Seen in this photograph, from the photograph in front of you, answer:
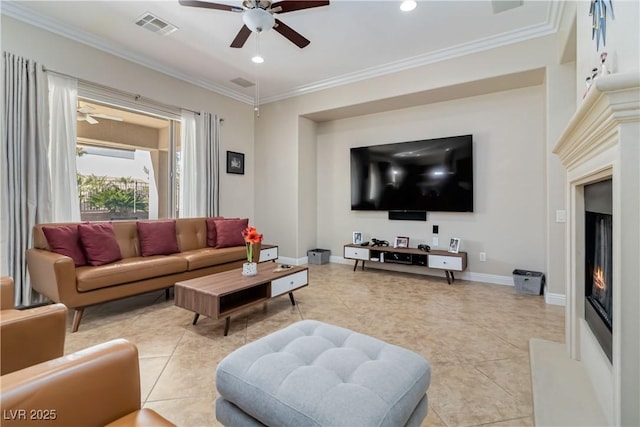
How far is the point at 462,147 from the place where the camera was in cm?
411

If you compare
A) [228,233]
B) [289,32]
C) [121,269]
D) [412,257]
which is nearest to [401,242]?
[412,257]

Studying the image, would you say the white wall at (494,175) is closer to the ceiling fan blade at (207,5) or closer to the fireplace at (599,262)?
the fireplace at (599,262)

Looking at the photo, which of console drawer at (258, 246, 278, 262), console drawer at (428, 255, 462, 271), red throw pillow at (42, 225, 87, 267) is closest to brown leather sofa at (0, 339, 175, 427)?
red throw pillow at (42, 225, 87, 267)

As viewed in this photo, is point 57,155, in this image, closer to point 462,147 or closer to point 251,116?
point 251,116

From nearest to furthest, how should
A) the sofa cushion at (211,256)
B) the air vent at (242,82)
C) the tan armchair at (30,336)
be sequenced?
1. the tan armchair at (30,336)
2. the sofa cushion at (211,256)
3. the air vent at (242,82)

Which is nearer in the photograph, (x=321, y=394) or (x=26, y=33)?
(x=321, y=394)

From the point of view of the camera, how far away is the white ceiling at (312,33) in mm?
2977

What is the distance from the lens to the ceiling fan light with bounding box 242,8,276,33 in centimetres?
243

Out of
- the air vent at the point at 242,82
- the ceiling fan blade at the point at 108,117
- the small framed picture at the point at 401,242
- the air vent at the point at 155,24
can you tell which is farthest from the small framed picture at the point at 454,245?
the ceiling fan blade at the point at 108,117

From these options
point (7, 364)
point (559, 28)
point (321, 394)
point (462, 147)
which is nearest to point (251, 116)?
point (462, 147)

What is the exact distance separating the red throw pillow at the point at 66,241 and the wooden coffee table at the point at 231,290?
1176mm

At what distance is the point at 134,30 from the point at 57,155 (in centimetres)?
163

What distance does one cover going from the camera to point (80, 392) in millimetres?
900

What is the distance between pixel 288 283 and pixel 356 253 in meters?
1.95
